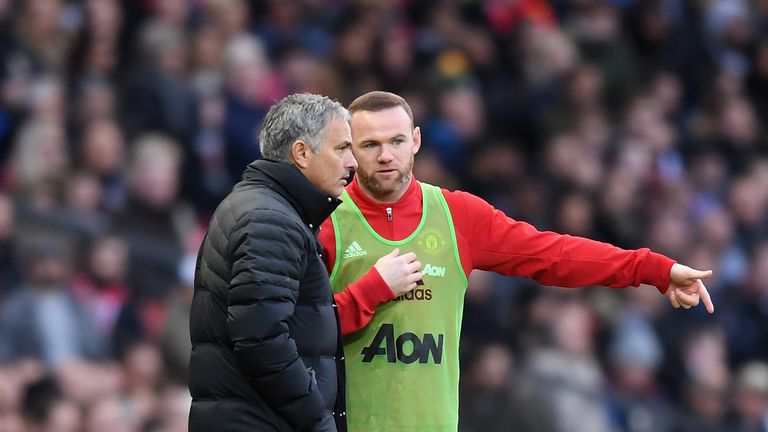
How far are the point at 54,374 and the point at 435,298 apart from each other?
129 inches

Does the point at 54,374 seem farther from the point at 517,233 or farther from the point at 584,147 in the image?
the point at 584,147

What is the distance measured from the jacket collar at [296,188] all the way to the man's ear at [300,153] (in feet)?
0.16

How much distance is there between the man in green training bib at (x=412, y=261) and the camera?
19.5 ft

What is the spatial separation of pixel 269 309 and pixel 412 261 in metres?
1.06

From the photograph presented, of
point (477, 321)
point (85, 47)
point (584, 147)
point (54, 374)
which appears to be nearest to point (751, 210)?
point (584, 147)

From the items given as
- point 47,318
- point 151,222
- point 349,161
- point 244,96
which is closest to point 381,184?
point 349,161

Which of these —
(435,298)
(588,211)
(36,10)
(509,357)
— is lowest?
(435,298)

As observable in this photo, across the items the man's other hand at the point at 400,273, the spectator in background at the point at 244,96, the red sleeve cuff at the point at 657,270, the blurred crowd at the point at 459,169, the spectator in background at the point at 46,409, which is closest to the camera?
the man's other hand at the point at 400,273

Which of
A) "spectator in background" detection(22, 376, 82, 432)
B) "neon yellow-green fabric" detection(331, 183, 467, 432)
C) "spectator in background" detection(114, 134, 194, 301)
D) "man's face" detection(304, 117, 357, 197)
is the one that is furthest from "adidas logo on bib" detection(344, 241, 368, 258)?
"spectator in background" detection(114, 134, 194, 301)

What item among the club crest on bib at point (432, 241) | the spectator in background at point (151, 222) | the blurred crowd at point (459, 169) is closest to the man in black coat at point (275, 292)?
the club crest on bib at point (432, 241)

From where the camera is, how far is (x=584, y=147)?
1277 centimetres

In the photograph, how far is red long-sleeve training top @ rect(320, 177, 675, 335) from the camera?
5.98 m

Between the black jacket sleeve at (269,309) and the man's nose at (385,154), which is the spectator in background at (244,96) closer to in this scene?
the man's nose at (385,154)

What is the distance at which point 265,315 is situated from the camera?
498cm
